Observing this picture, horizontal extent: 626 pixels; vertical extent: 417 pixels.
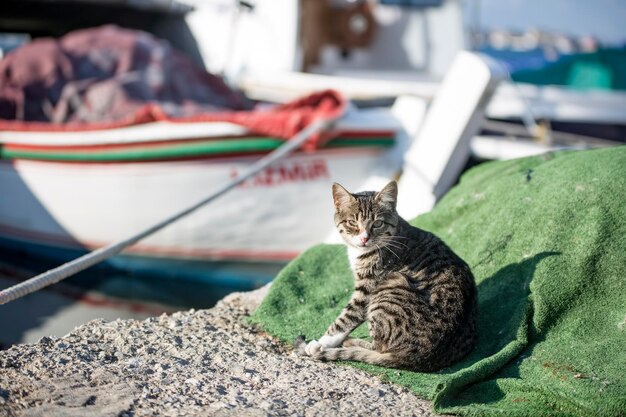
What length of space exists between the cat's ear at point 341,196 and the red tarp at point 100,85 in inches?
112

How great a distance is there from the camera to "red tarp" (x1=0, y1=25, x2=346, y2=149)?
6926 mm

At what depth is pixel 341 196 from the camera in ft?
11.2

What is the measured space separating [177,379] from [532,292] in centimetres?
167

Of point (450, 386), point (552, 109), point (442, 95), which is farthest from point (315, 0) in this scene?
point (450, 386)

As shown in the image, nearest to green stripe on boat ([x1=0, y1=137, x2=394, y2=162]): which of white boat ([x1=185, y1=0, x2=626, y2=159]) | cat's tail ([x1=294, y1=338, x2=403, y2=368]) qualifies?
white boat ([x1=185, y1=0, x2=626, y2=159])

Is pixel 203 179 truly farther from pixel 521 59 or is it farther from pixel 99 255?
pixel 521 59

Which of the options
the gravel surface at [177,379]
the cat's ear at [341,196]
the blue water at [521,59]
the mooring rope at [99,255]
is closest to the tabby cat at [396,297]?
the cat's ear at [341,196]

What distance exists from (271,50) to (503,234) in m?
5.69

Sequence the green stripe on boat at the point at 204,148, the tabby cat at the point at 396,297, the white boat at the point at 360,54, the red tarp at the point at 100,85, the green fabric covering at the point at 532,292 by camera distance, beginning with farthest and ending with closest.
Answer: the white boat at the point at 360,54
the red tarp at the point at 100,85
the green stripe on boat at the point at 204,148
the tabby cat at the point at 396,297
the green fabric covering at the point at 532,292

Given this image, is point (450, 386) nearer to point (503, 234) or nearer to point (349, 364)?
point (349, 364)

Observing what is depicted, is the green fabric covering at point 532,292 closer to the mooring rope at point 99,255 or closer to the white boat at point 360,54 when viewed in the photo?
the mooring rope at point 99,255

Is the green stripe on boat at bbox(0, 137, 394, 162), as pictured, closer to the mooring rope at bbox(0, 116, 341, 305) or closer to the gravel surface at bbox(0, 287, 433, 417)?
the mooring rope at bbox(0, 116, 341, 305)

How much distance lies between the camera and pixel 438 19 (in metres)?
9.68

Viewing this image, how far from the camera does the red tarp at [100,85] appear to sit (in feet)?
22.7
